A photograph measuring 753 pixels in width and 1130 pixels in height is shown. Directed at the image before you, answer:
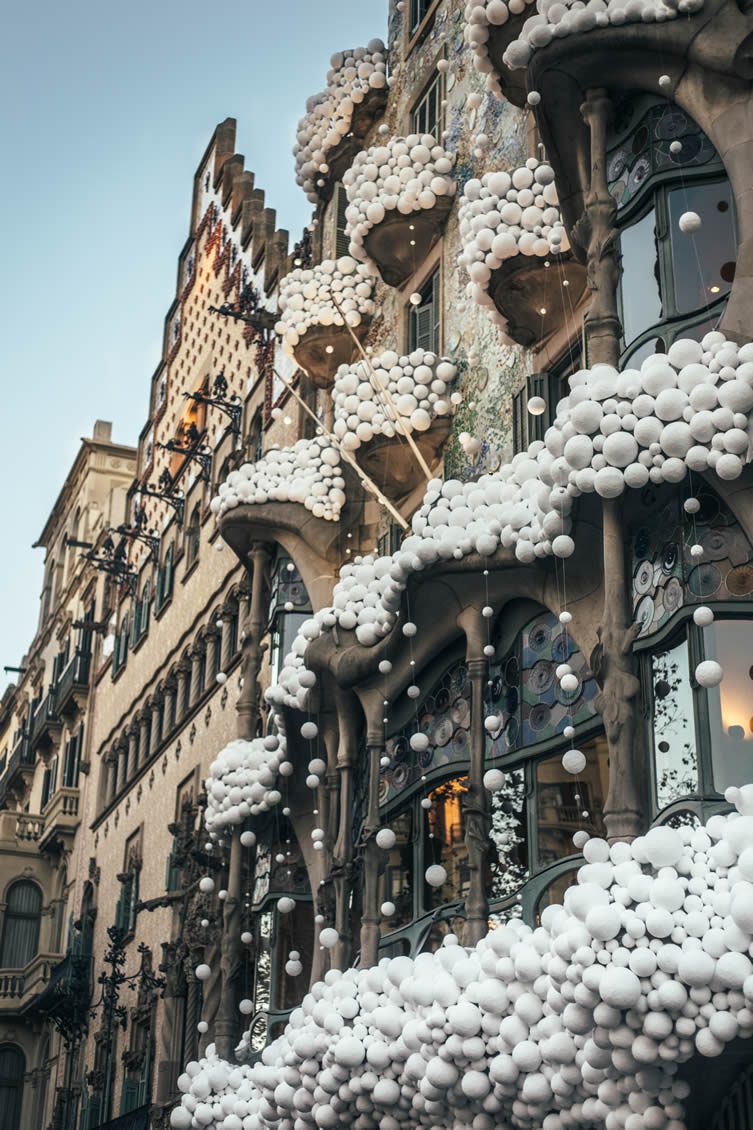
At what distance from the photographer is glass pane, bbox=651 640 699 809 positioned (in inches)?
584

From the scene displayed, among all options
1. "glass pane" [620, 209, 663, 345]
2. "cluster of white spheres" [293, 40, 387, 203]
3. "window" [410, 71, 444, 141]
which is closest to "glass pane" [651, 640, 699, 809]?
"glass pane" [620, 209, 663, 345]

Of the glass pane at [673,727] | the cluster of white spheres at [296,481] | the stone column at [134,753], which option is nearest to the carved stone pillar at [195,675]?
the stone column at [134,753]

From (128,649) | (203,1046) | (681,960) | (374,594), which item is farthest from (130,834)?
(681,960)

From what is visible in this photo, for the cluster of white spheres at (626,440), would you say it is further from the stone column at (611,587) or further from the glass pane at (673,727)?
the glass pane at (673,727)

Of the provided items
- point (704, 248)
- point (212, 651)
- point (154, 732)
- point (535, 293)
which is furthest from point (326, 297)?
point (154, 732)

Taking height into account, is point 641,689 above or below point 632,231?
below

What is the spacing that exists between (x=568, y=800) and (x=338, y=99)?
Answer: 15.4m

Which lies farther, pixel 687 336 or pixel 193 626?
pixel 193 626

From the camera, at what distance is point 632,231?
56.6 feet

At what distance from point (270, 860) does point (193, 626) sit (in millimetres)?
11838

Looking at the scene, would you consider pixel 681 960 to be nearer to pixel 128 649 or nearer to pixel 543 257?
pixel 543 257

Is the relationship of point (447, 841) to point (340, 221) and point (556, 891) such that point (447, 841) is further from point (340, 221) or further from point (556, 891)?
point (340, 221)

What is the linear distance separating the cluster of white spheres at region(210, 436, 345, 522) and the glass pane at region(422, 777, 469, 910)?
751 centimetres

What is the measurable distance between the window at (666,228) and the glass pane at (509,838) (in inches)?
186
